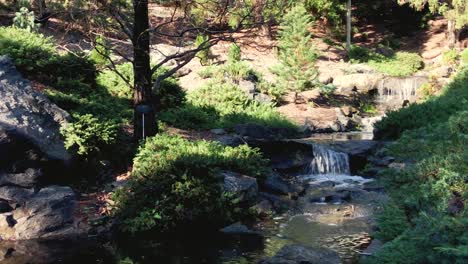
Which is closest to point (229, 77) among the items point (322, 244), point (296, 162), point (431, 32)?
point (296, 162)

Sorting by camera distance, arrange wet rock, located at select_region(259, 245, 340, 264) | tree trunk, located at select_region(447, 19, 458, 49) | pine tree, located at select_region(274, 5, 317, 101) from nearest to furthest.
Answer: wet rock, located at select_region(259, 245, 340, 264), pine tree, located at select_region(274, 5, 317, 101), tree trunk, located at select_region(447, 19, 458, 49)

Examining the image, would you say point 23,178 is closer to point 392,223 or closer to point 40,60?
point 40,60

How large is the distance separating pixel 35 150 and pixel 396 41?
28791 mm

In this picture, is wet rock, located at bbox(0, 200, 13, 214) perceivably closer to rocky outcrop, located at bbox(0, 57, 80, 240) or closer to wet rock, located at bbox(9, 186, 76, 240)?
rocky outcrop, located at bbox(0, 57, 80, 240)

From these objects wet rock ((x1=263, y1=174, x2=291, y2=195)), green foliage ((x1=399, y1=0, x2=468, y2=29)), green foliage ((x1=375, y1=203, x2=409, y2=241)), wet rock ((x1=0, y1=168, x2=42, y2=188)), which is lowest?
wet rock ((x1=263, y1=174, x2=291, y2=195))

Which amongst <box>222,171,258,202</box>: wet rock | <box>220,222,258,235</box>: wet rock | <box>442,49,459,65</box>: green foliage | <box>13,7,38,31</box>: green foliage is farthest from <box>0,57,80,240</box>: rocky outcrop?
<box>442,49,459,65</box>: green foliage

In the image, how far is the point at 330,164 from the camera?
47.2ft

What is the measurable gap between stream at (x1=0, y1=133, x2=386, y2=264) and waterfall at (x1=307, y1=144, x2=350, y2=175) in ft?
9.77

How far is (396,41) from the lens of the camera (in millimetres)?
34000

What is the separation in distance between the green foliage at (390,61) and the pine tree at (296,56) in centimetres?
634

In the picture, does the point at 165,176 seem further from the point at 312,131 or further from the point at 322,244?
the point at 312,131

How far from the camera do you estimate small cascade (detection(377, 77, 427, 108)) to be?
82.1 ft

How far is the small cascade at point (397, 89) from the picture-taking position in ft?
82.1

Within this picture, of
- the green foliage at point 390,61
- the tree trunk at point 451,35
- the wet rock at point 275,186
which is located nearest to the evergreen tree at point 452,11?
the tree trunk at point 451,35
